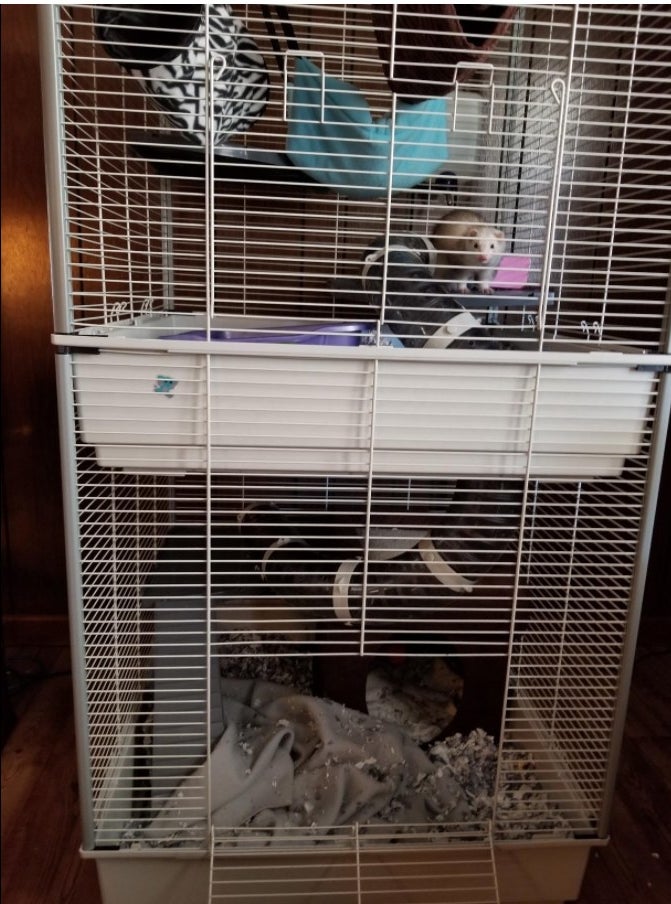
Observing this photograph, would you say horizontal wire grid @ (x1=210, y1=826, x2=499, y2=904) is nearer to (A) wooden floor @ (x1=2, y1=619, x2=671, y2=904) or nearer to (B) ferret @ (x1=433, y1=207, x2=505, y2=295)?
(A) wooden floor @ (x1=2, y1=619, x2=671, y2=904)

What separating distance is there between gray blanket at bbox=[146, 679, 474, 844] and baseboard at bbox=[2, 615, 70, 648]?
1.87 feet

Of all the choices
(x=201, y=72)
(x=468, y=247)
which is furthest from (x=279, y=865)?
(x=201, y=72)

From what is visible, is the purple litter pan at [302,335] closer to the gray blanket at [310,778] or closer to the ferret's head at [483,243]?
the ferret's head at [483,243]

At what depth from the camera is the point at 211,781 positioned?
2.97 ft

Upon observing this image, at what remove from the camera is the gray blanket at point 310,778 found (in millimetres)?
918

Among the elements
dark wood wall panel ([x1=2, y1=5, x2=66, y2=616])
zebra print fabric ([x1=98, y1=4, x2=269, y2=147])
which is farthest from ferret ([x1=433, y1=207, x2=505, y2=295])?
dark wood wall panel ([x1=2, y1=5, x2=66, y2=616])

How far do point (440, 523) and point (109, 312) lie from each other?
1.64ft

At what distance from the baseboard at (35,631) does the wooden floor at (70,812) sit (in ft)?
0.33

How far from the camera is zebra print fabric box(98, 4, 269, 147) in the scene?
2.36 ft

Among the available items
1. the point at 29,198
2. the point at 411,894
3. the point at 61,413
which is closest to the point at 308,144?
the point at 61,413

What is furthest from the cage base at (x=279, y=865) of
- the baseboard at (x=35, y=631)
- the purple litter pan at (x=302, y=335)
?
the baseboard at (x=35, y=631)

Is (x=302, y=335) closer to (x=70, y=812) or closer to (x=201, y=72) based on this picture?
(x=201, y=72)

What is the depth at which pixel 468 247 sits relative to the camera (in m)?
0.89

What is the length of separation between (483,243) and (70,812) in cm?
99
